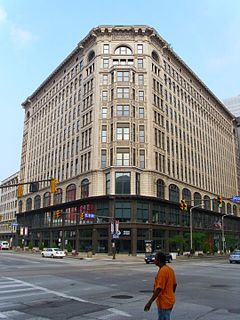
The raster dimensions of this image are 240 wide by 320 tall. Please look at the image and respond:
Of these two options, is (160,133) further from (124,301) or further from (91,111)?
(124,301)

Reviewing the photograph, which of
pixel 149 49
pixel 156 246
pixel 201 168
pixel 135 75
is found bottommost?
pixel 156 246

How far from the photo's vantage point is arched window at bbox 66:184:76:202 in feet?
235

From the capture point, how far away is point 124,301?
12.5 m

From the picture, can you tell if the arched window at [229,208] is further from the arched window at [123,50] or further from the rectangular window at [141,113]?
the arched window at [123,50]

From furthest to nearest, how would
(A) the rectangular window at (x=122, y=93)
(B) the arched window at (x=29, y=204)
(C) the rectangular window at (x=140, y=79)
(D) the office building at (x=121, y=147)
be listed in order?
(B) the arched window at (x=29, y=204), (C) the rectangular window at (x=140, y=79), (A) the rectangular window at (x=122, y=93), (D) the office building at (x=121, y=147)

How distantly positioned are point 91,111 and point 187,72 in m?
31.4

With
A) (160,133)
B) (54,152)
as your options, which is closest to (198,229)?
(160,133)

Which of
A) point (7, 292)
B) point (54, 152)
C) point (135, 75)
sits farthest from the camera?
point (54, 152)

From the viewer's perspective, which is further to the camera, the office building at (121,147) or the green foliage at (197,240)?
the green foliage at (197,240)

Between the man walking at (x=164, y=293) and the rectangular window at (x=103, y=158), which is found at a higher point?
the rectangular window at (x=103, y=158)

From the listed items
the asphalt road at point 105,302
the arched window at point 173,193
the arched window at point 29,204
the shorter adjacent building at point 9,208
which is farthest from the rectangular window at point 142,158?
the shorter adjacent building at point 9,208

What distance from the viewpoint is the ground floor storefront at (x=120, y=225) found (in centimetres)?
5956

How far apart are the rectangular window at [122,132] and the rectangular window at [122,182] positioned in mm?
6846

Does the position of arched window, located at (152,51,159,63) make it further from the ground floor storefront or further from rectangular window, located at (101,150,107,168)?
the ground floor storefront
